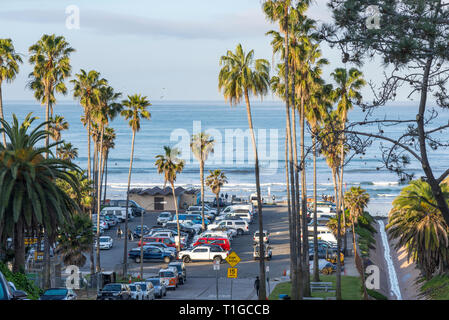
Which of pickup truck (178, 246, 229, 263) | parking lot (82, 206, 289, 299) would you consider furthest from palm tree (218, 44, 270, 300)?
pickup truck (178, 246, 229, 263)

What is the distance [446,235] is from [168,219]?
38.9 metres

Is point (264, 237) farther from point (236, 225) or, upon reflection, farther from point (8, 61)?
point (8, 61)

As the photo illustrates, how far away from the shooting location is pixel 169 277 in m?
44.4

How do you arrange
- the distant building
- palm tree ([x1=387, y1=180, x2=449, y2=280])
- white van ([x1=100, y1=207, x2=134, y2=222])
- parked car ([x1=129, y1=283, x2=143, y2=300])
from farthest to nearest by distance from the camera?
1. the distant building
2. white van ([x1=100, y1=207, x2=134, y2=222])
3. palm tree ([x1=387, y1=180, x2=449, y2=280])
4. parked car ([x1=129, y1=283, x2=143, y2=300])

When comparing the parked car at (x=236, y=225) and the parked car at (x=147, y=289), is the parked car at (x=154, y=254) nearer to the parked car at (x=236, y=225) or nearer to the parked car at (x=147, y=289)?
the parked car at (x=236, y=225)

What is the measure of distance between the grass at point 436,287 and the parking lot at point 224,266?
10973 mm

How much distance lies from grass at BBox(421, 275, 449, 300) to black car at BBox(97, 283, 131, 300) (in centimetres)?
1714

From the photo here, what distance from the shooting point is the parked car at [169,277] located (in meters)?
44.0

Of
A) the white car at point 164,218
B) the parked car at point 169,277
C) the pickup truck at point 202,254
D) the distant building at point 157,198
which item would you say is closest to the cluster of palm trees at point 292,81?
the parked car at point 169,277

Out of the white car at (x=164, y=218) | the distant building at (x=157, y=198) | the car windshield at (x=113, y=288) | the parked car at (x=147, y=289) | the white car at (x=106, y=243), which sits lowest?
the parked car at (x=147, y=289)

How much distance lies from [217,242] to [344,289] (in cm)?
1894

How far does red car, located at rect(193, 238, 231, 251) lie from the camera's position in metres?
58.6

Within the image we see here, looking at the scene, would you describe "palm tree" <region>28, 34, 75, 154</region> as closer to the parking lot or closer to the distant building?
the parking lot
